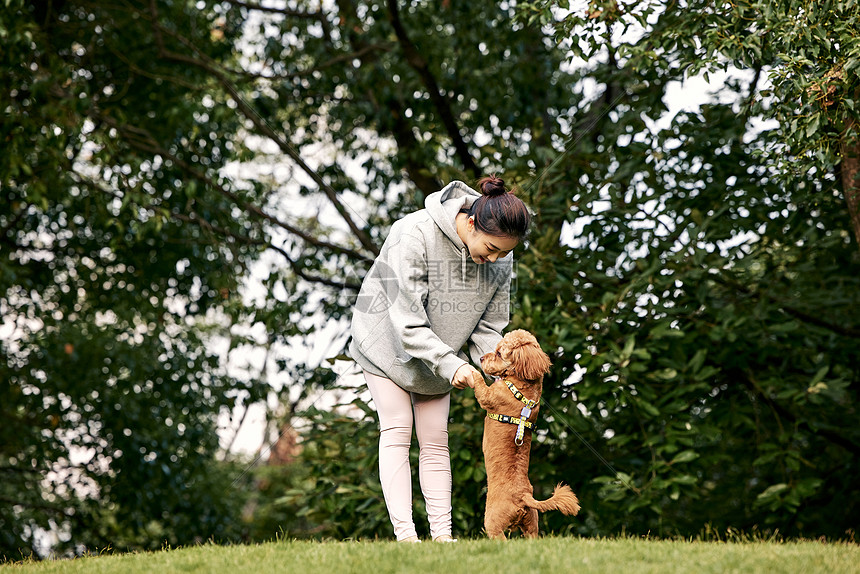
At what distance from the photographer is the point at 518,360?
3701mm

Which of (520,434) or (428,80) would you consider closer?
(520,434)

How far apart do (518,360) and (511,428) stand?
0.31 metres

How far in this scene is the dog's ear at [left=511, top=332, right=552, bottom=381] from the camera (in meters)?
3.70

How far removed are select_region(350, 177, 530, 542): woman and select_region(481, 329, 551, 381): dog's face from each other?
0.21 metres

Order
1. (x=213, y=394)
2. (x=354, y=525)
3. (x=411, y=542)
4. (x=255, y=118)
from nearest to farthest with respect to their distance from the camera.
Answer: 1. (x=411, y=542)
2. (x=354, y=525)
3. (x=255, y=118)
4. (x=213, y=394)

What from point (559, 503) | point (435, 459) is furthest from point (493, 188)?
point (559, 503)

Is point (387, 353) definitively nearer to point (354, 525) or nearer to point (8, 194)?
point (354, 525)

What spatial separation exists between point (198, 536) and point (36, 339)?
3424mm

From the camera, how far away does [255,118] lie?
28.4 feet

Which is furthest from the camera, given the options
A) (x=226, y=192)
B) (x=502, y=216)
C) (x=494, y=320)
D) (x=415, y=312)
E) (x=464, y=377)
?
(x=226, y=192)

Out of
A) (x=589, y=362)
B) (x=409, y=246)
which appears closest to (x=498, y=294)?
(x=409, y=246)

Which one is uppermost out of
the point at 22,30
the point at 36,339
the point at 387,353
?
the point at 22,30

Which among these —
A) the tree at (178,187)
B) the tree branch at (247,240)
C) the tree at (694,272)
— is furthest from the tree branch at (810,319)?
the tree branch at (247,240)

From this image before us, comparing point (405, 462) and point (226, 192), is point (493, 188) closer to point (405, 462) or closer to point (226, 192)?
point (405, 462)
